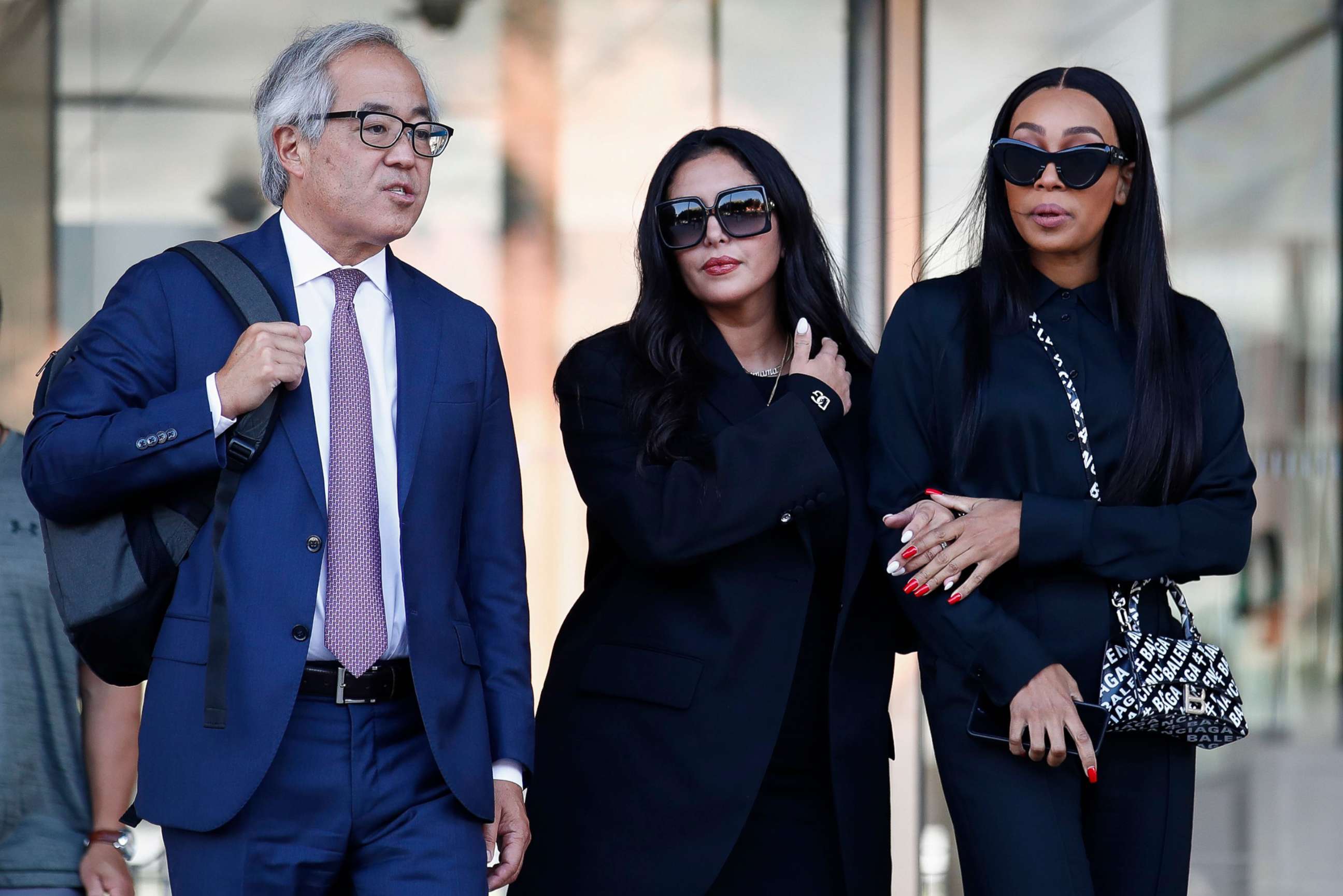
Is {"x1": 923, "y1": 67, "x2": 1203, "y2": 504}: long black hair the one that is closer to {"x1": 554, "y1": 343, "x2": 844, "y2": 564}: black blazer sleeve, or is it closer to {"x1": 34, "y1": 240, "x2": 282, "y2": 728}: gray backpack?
{"x1": 554, "y1": 343, "x2": 844, "y2": 564}: black blazer sleeve

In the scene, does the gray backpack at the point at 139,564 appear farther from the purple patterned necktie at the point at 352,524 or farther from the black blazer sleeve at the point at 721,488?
the black blazer sleeve at the point at 721,488

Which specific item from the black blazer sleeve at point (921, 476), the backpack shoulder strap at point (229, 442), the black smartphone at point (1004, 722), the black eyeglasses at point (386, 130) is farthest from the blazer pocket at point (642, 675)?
the black eyeglasses at point (386, 130)

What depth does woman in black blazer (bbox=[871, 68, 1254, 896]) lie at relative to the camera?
3381mm

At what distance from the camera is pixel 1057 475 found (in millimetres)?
3516

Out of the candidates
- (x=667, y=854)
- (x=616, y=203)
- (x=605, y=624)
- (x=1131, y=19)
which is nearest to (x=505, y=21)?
(x=616, y=203)

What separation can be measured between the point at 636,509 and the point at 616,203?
9.87 feet

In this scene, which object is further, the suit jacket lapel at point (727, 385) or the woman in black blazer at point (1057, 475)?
the suit jacket lapel at point (727, 385)

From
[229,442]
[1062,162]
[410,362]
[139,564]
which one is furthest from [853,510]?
[139,564]

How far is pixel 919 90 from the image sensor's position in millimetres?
6609

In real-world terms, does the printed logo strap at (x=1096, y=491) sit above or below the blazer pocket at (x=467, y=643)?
above

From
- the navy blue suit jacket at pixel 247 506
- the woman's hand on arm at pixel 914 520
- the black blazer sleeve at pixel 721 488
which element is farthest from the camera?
the black blazer sleeve at pixel 721 488

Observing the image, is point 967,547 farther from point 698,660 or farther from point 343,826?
point 343,826

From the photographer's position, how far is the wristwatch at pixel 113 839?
12.8 feet

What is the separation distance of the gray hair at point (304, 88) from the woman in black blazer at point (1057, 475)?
1185 mm
